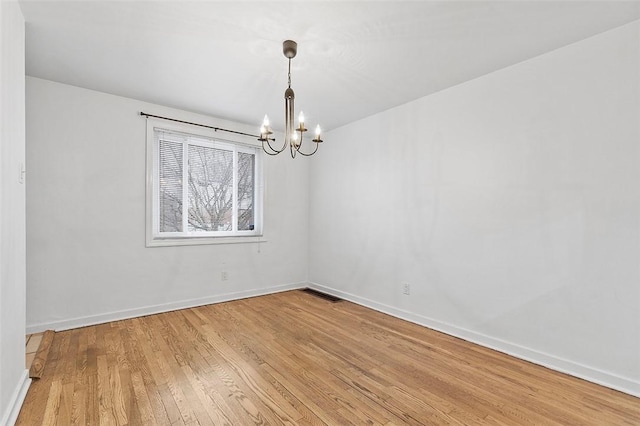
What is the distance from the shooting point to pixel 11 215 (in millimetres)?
1796

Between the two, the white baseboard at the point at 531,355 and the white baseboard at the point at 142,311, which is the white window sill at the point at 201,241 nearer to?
the white baseboard at the point at 142,311

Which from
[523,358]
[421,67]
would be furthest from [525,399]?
[421,67]

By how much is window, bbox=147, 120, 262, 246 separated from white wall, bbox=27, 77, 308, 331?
0.51 ft

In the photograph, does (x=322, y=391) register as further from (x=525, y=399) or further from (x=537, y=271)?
(x=537, y=271)

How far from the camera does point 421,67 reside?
2.73m

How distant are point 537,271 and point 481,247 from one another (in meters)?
0.48

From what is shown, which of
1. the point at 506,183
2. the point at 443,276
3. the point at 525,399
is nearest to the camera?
the point at 525,399

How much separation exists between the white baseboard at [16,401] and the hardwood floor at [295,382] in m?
0.05

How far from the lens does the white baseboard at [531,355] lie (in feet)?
6.93

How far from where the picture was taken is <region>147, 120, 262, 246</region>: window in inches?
146

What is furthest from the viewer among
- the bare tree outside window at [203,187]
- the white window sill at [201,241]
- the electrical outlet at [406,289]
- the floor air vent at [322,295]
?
the floor air vent at [322,295]

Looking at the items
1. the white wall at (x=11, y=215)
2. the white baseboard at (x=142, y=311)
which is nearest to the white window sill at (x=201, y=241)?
the white baseboard at (x=142, y=311)

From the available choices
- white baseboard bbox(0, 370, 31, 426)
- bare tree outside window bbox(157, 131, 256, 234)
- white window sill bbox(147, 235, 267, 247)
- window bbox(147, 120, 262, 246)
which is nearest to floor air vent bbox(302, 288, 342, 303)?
white window sill bbox(147, 235, 267, 247)

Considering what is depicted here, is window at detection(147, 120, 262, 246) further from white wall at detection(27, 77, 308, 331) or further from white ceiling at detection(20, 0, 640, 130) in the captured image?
white ceiling at detection(20, 0, 640, 130)
